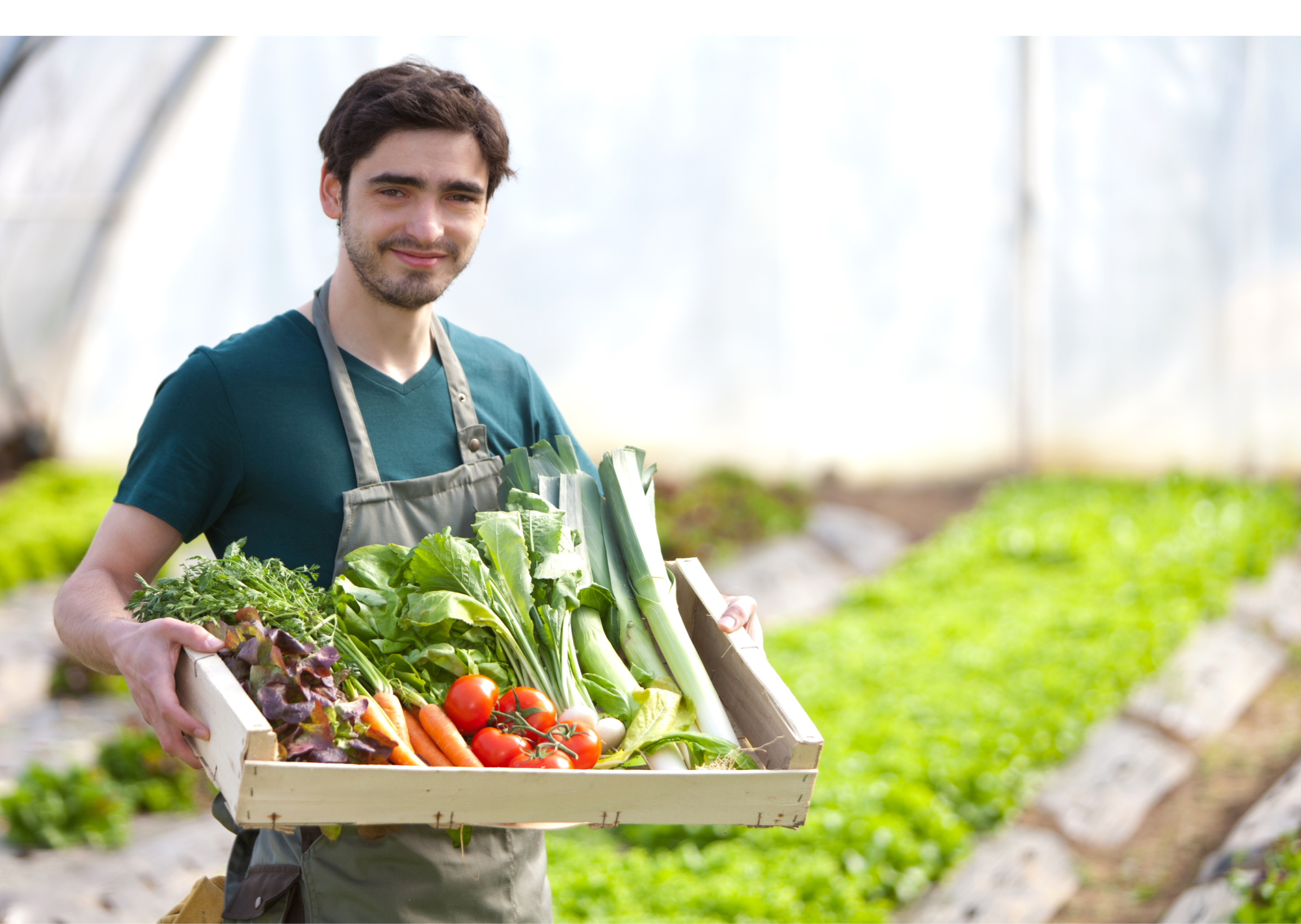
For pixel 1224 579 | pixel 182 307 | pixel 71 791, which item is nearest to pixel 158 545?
pixel 71 791

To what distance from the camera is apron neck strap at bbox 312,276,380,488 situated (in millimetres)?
2174

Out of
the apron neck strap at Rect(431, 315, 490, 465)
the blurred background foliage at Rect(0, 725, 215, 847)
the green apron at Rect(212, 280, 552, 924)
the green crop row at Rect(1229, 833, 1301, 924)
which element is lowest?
the blurred background foliage at Rect(0, 725, 215, 847)

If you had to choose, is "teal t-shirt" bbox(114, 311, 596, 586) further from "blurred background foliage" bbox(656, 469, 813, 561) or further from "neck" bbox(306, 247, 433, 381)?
"blurred background foliage" bbox(656, 469, 813, 561)

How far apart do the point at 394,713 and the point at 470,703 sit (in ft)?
0.39

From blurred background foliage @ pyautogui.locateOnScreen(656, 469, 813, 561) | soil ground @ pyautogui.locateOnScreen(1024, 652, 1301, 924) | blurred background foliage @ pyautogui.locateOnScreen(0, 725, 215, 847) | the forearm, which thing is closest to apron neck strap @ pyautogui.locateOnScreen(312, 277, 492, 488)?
the forearm

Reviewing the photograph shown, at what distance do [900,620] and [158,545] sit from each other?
18.8 ft

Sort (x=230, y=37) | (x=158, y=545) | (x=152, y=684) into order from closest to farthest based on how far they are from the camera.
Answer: (x=152, y=684), (x=158, y=545), (x=230, y=37)

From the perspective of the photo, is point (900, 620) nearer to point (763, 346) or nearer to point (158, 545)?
point (763, 346)

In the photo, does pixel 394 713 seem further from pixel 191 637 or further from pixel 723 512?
pixel 723 512

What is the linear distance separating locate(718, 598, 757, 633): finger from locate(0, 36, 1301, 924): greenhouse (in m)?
0.01

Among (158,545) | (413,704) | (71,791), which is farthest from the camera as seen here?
(71,791)

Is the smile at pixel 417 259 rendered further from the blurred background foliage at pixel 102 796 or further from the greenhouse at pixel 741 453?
the blurred background foliage at pixel 102 796

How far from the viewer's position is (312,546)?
2.16m

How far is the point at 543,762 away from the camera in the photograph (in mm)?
1748
